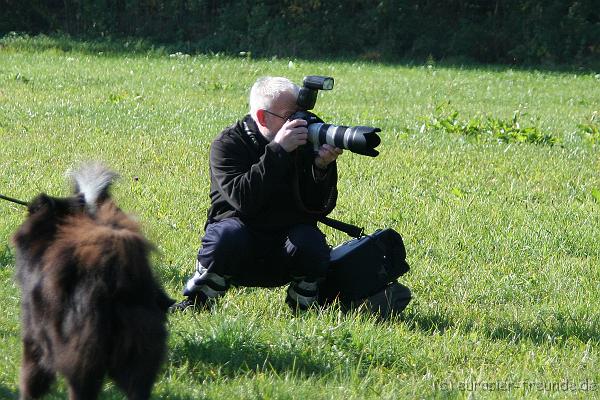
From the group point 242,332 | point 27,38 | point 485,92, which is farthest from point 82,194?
point 27,38

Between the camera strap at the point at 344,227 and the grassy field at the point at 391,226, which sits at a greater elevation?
the camera strap at the point at 344,227

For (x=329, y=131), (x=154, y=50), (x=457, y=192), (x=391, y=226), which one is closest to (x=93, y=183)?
(x=329, y=131)

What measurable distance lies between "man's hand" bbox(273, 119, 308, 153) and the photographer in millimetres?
32

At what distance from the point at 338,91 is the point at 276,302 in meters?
11.7

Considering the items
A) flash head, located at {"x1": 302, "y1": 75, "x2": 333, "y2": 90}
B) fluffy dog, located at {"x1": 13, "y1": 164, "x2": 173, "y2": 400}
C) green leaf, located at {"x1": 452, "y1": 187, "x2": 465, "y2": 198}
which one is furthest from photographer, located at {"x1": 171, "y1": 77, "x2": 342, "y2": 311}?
green leaf, located at {"x1": 452, "y1": 187, "x2": 465, "y2": 198}

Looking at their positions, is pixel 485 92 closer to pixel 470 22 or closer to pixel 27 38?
pixel 470 22

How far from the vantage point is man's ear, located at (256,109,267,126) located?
493 cm

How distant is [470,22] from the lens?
28.5m

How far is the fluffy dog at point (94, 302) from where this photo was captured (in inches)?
120

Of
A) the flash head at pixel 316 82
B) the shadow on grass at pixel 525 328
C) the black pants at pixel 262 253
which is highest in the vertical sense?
the flash head at pixel 316 82

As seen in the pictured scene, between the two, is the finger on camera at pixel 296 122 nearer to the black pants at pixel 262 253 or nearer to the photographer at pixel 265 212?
the photographer at pixel 265 212

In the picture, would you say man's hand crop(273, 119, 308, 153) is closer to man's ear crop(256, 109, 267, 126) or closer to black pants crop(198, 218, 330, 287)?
man's ear crop(256, 109, 267, 126)

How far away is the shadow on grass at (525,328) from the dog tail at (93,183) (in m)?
2.12

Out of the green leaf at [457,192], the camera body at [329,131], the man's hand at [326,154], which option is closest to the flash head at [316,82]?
the camera body at [329,131]
